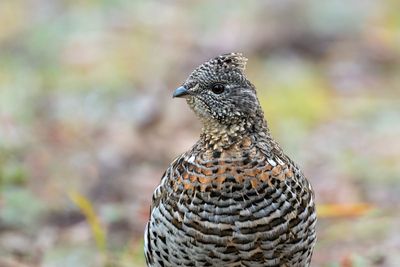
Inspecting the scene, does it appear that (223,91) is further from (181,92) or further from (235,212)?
(235,212)

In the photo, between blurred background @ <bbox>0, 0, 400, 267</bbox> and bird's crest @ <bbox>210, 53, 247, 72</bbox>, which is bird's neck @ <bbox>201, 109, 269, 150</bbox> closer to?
bird's crest @ <bbox>210, 53, 247, 72</bbox>

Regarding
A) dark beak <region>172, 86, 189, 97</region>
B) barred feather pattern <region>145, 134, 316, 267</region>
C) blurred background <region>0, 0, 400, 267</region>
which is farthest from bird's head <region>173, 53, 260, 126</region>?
blurred background <region>0, 0, 400, 267</region>

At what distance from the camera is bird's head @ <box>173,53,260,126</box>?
464cm

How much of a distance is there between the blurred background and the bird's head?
51.8 inches

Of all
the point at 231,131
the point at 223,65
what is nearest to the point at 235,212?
the point at 231,131

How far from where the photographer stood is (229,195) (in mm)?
4398

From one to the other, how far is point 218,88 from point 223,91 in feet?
0.10

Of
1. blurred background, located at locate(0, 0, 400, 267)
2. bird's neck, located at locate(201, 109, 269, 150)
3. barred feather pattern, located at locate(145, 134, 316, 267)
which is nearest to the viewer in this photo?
barred feather pattern, located at locate(145, 134, 316, 267)

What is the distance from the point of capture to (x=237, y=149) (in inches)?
180

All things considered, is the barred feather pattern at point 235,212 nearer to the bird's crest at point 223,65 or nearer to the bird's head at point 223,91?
the bird's head at point 223,91

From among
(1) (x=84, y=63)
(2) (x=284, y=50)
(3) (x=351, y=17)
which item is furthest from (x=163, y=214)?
(3) (x=351, y=17)

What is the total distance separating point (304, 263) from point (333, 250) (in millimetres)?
1926

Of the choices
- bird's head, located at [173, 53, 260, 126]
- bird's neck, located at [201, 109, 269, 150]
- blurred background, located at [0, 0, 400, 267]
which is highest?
blurred background, located at [0, 0, 400, 267]

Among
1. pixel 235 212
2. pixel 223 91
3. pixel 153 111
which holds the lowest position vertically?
pixel 235 212
